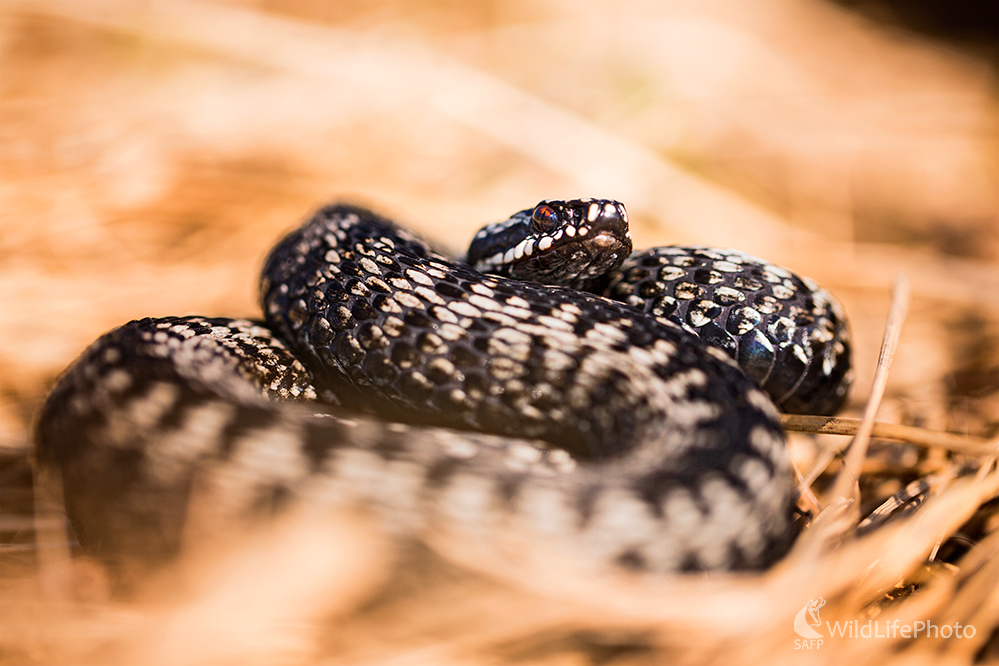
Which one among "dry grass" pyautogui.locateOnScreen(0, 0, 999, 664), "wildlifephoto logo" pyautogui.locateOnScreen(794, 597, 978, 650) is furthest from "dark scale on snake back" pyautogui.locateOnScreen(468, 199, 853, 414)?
"wildlifephoto logo" pyautogui.locateOnScreen(794, 597, 978, 650)

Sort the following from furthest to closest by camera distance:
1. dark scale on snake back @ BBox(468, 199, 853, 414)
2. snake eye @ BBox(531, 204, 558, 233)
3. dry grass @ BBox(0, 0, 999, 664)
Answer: snake eye @ BBox(531, 204, 558, 233)
dark scale on snake back @ BBox(468, 199, 853, 414)
dry grass @ BBox(0, 0, 999, 664)

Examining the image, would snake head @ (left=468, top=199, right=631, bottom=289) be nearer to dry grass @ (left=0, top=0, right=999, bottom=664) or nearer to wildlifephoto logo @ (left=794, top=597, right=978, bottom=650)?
dry grass @ (left=0, top=0, right=999, bottom=664)

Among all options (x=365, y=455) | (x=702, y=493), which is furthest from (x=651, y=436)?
(x=365, y=455)

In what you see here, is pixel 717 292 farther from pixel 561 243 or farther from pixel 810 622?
pixel 810 622

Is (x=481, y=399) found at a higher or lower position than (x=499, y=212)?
lower

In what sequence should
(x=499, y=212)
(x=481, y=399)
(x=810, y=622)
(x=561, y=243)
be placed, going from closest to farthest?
(x=810, y=622), (x=481, y=399), (x=561, y=243), (x=499, y=212)

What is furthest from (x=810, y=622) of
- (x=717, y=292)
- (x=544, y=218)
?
(x=544, y=218)
